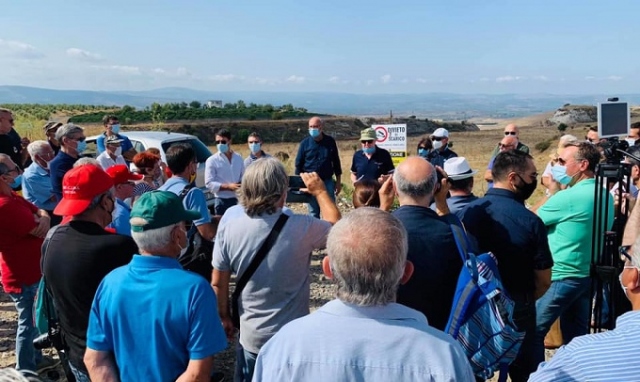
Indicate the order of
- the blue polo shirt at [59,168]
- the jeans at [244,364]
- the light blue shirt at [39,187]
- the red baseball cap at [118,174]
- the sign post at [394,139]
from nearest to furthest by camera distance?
the jeans at [244,364]
the red baseball cap at [118,174]
the blue polo shirt at [59,168]
the light blue shirt at [39,187]
the sign post at [394,139]

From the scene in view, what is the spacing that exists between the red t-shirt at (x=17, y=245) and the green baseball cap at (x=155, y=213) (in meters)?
1.97

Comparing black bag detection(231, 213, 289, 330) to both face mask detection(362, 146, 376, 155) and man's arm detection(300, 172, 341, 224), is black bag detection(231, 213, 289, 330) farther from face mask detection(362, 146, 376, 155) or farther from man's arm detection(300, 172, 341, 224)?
face mask detection(362, 146, 376, 155)

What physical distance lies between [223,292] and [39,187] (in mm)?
3839

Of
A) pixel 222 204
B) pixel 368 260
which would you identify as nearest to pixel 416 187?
pixel 368 260

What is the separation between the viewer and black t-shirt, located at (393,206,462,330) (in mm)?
2699

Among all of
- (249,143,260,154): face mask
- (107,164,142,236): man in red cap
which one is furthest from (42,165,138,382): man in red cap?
(249,143,260,154): face mask

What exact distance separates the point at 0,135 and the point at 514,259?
22.8 feet

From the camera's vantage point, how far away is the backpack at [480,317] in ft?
8.50

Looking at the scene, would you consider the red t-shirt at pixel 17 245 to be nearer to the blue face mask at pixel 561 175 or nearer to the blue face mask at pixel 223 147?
the blue face mask at pixel 223 147

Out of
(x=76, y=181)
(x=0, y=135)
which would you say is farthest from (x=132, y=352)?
(x=0, y=135)

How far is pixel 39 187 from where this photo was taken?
5.88 m

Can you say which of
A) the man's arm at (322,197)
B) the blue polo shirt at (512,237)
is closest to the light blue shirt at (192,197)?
the man's arm at (322,197)

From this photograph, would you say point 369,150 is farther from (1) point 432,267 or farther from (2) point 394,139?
(1) point 432,267

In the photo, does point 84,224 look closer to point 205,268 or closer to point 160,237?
point 160,237
